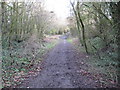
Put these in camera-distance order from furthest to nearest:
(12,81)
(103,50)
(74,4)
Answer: (74,4) → (103,50) → (12,81)

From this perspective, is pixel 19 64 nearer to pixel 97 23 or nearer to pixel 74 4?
pixel 97 23

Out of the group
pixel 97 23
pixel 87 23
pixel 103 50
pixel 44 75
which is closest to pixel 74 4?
pixel 87 23

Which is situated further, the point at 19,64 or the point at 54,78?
the point at 19,64

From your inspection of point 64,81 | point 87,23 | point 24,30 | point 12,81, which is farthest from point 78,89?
point 24,30

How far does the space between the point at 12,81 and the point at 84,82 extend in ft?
10.1

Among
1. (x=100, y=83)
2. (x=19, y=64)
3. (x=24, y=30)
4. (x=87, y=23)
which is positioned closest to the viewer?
(x=100, y=83)

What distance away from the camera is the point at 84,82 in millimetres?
5629

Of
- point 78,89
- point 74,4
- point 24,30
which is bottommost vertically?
point 78,89

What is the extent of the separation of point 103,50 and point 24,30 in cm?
953

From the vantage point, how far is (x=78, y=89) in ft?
16.4

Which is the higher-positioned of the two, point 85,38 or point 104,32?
point 104,32

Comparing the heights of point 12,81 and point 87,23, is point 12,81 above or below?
below

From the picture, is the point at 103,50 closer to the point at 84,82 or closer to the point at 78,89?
the point at 84,82

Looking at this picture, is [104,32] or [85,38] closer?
[104,32]
